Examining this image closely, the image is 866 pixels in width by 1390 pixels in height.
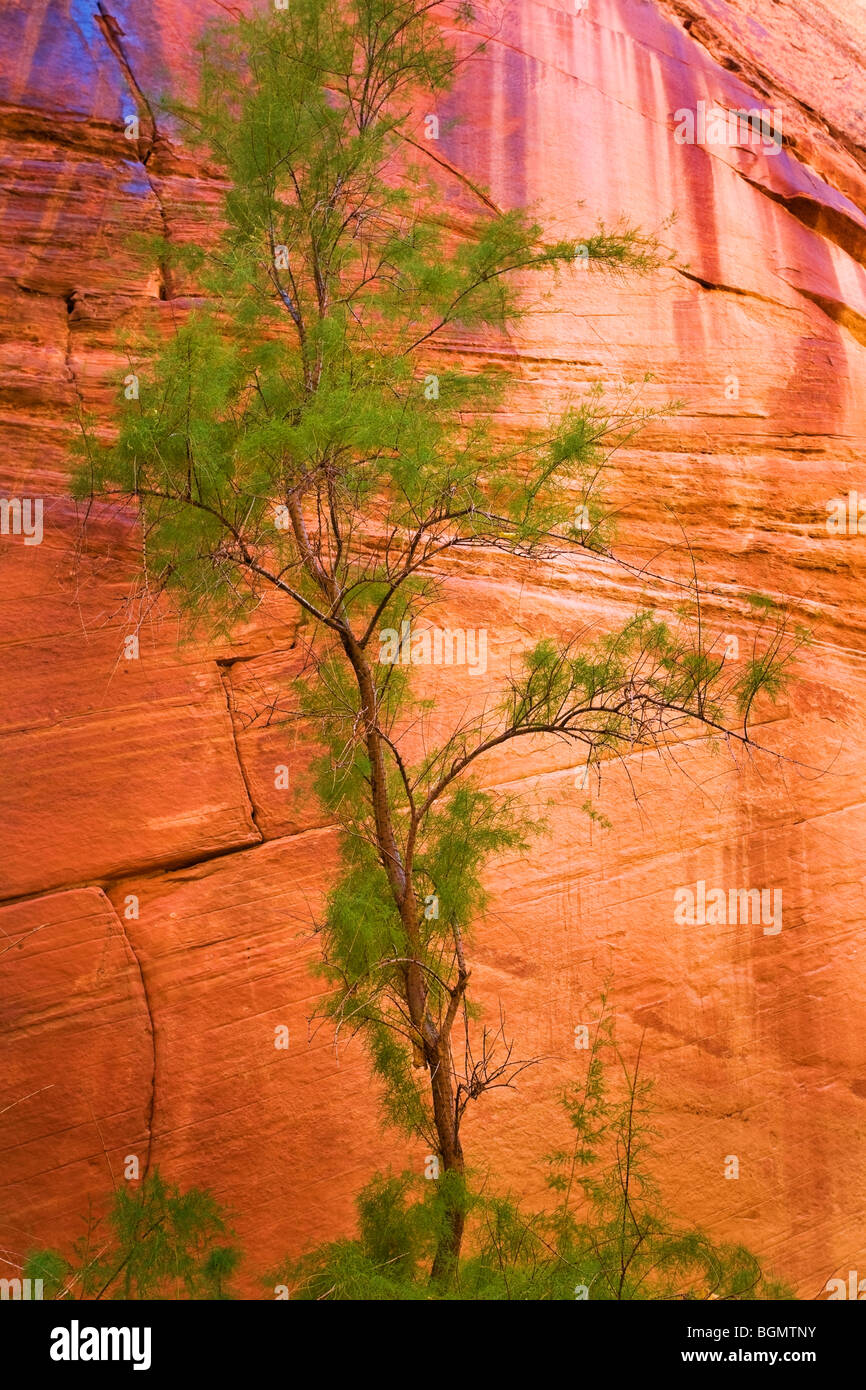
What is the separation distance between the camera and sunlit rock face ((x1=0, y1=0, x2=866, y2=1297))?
676 centimetres

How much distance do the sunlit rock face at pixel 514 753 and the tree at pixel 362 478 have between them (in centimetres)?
113

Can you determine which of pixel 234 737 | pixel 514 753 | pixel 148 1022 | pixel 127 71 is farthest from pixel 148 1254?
pixel 127 71

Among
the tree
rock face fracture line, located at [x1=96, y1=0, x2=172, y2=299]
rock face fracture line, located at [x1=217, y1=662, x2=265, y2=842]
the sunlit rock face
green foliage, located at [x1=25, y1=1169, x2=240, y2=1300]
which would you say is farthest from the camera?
rock face fracture line, located at [x1=96, y1=0, x2=172, y2=299]

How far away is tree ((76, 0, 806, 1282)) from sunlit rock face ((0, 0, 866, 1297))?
1131 mm

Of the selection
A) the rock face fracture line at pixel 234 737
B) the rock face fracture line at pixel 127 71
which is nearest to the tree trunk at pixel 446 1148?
the rock face fracture line at pixel 234 737

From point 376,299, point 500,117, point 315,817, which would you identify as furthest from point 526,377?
point 315,817

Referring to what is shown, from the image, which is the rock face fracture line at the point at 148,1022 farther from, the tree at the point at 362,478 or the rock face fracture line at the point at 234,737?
the tree at the point at 362,478

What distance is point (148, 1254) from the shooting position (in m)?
5.69

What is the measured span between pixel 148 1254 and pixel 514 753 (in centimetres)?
366

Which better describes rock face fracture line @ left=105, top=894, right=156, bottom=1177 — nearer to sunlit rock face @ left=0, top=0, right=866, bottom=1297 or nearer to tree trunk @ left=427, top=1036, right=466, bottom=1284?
sunlit rock face @ left=0, top=0, right=866, bottom=1297

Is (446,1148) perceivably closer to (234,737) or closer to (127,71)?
(234,737)

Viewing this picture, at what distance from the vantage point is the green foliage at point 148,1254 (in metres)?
5.64

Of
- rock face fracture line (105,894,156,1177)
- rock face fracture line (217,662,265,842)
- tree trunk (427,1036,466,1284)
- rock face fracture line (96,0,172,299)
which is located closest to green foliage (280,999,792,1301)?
tree trunk (427,1036,466,1284)
